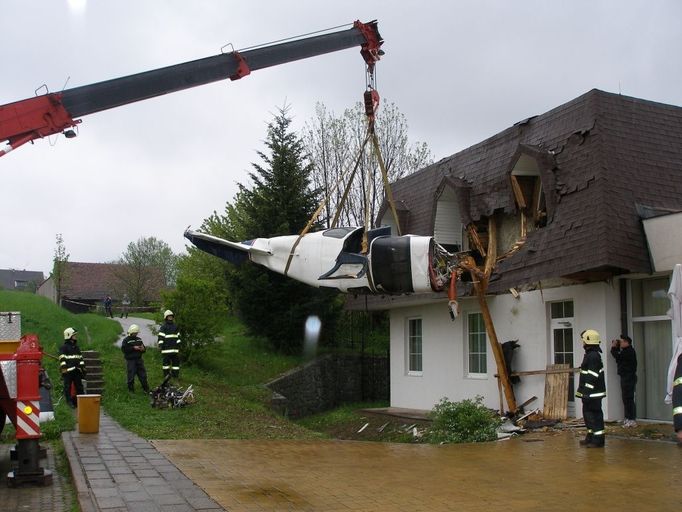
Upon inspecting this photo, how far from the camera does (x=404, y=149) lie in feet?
125

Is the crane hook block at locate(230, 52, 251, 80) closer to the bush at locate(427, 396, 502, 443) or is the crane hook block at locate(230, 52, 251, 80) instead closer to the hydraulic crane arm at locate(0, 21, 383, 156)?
the hydraulic crane arm at locate(0, 21, 383, 156)

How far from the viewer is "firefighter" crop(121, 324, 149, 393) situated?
17.6 meters

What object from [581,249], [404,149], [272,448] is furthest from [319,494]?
[404,149]

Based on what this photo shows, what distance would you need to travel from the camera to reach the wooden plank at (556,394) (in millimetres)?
15359

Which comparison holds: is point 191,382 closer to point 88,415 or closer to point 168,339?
point 168,339

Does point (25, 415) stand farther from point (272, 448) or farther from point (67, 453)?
point (272, 448)

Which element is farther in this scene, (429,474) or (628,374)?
(628,374)

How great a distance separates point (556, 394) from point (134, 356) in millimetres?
9645

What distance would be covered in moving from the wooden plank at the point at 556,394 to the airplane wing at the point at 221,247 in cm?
704

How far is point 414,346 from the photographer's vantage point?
22109 millimetres

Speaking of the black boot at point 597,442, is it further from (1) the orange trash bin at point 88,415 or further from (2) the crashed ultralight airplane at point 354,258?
(1) the orange trash bin at point 88,415

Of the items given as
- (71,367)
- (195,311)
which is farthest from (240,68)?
(195,311)

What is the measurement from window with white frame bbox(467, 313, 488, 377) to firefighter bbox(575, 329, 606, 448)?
6.95 m

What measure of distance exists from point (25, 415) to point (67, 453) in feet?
6.29
